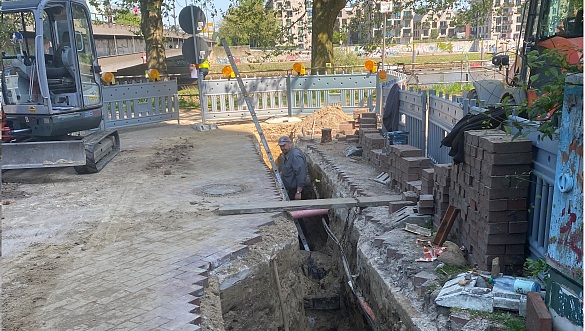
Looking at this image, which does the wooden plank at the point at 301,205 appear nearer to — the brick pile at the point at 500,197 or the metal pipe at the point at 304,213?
the metal pipe at the point at 304,213

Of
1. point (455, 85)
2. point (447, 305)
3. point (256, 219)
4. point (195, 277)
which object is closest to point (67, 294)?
point (195, 277)

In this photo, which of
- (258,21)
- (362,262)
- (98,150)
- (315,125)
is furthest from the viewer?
(258,21)

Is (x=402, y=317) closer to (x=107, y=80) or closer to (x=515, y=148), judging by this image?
(x=515, y=148)

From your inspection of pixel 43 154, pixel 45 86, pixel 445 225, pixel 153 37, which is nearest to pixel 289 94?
pixel 153 37

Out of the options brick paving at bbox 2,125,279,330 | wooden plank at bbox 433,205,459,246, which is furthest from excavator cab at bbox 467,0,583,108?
brick paving at bbox 2,125,279,330

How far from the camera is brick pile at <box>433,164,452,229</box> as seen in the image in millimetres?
5379

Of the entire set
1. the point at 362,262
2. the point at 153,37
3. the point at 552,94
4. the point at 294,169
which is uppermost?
the point at 153,37

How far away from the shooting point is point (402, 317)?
4.25m

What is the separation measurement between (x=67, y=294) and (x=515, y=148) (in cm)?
417

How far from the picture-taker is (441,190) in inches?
216

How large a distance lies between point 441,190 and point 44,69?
7045 mm

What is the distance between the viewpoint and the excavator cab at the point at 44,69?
8773 millimetres

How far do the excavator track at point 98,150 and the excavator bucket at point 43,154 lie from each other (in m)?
0.25

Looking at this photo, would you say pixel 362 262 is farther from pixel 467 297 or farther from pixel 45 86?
pixel 45 86
